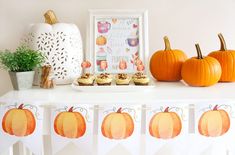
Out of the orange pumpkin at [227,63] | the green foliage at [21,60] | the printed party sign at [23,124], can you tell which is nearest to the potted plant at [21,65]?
the green foliage at [21,60]

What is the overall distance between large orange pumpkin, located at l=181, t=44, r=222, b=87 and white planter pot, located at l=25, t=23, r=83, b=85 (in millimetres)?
450

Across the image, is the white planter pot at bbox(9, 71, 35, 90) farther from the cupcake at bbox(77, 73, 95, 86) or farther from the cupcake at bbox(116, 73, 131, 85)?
the cupcake at bbox(116, 73, 131, 85)

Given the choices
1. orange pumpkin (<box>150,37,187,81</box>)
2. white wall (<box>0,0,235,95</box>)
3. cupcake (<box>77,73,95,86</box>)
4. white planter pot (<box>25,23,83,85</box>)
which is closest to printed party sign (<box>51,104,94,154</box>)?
cupcake (<box>77,73,95,86</box>)

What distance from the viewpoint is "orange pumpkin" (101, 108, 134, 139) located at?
122 centimetres

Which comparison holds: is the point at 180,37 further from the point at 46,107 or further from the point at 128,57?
the point at 46,107

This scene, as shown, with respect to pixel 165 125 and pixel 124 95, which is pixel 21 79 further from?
pixel 165 125

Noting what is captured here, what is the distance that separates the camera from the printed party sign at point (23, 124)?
1.22 m

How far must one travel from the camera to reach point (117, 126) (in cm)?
122

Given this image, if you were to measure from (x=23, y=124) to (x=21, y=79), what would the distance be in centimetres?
21

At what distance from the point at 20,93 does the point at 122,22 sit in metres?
0.53

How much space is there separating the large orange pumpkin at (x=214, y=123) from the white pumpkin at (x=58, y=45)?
56 centimetres

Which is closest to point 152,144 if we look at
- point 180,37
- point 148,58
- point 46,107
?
point 46,107

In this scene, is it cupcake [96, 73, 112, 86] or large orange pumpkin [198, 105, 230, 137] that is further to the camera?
cupcake [96, 73, 112, 86]

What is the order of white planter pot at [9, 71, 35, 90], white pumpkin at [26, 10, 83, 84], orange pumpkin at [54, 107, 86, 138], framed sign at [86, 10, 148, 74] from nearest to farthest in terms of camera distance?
orange pumpkin at [54, 107, 86, 138]
white planter pot at [9, 71, 35, 90]
white pumpkin at [26, 10, 83, 84]
framed sign at [86, 10, 148, 74]
